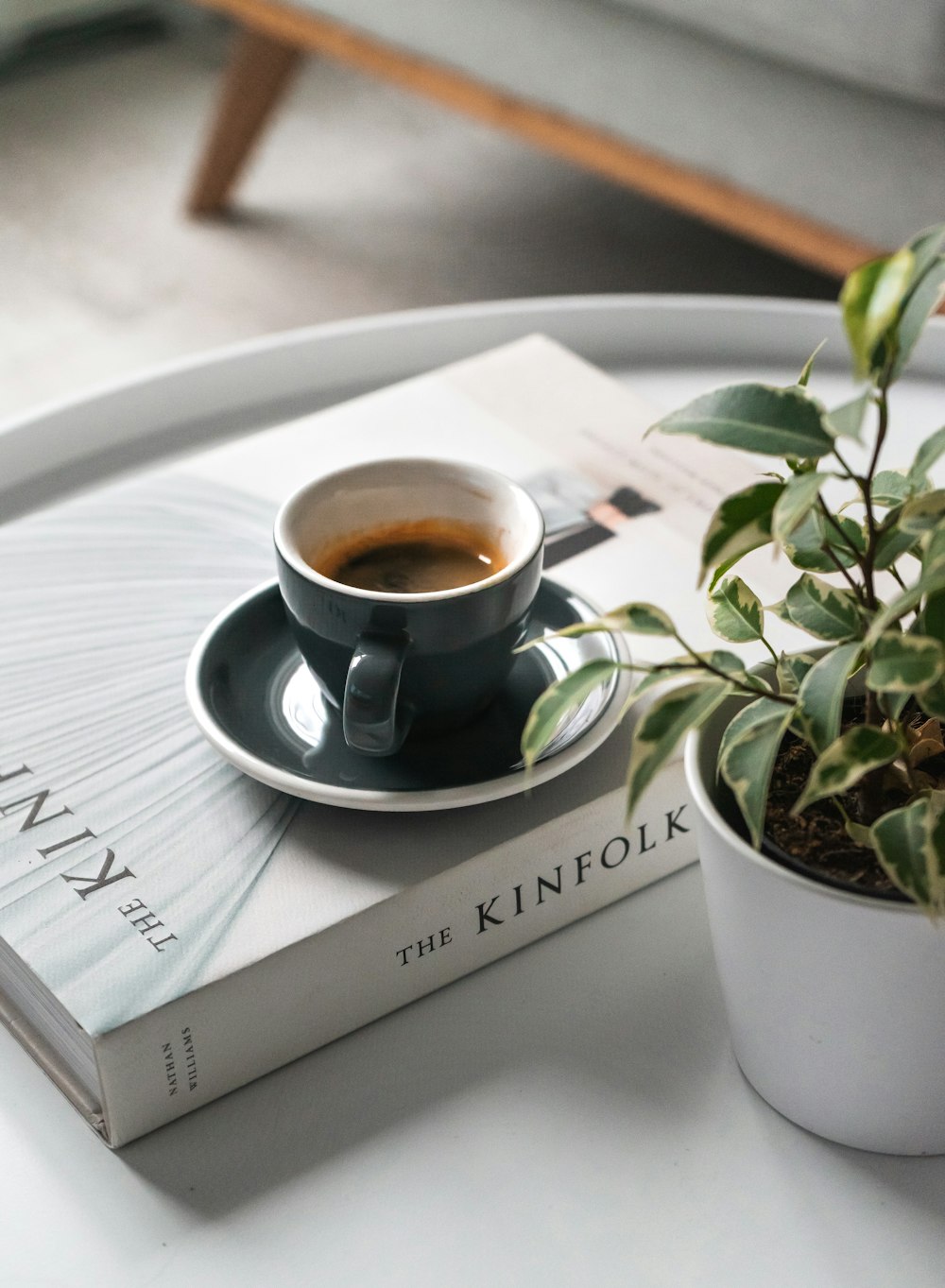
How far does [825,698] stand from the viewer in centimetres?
34

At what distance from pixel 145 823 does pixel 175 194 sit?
1.63 metres

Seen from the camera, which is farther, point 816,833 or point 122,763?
point 122,763

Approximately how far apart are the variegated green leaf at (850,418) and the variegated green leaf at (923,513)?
34mm

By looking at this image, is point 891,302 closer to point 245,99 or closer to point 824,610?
point 824,610

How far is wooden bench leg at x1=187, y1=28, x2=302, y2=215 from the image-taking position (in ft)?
5.75

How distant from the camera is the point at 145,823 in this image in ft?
1.55

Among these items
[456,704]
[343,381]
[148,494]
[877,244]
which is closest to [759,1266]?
[456,704]

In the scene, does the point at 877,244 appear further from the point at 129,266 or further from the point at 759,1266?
→ the point at 759,1266

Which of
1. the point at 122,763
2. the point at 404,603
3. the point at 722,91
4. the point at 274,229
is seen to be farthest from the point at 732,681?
the point at 274,229

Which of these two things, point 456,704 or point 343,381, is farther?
point 343,381

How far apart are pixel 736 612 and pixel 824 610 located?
0.05 meters

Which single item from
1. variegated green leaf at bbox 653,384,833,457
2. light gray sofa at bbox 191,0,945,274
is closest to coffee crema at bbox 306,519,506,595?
variegated green leaf at bbox 653,384,833,457

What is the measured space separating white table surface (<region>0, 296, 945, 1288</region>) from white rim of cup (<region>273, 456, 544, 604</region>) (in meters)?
0.13

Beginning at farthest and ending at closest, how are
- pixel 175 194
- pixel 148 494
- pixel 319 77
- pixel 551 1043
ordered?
pixel 319 77 < pixel 175 194 < pixel 148 494 < pixel 551 1043
